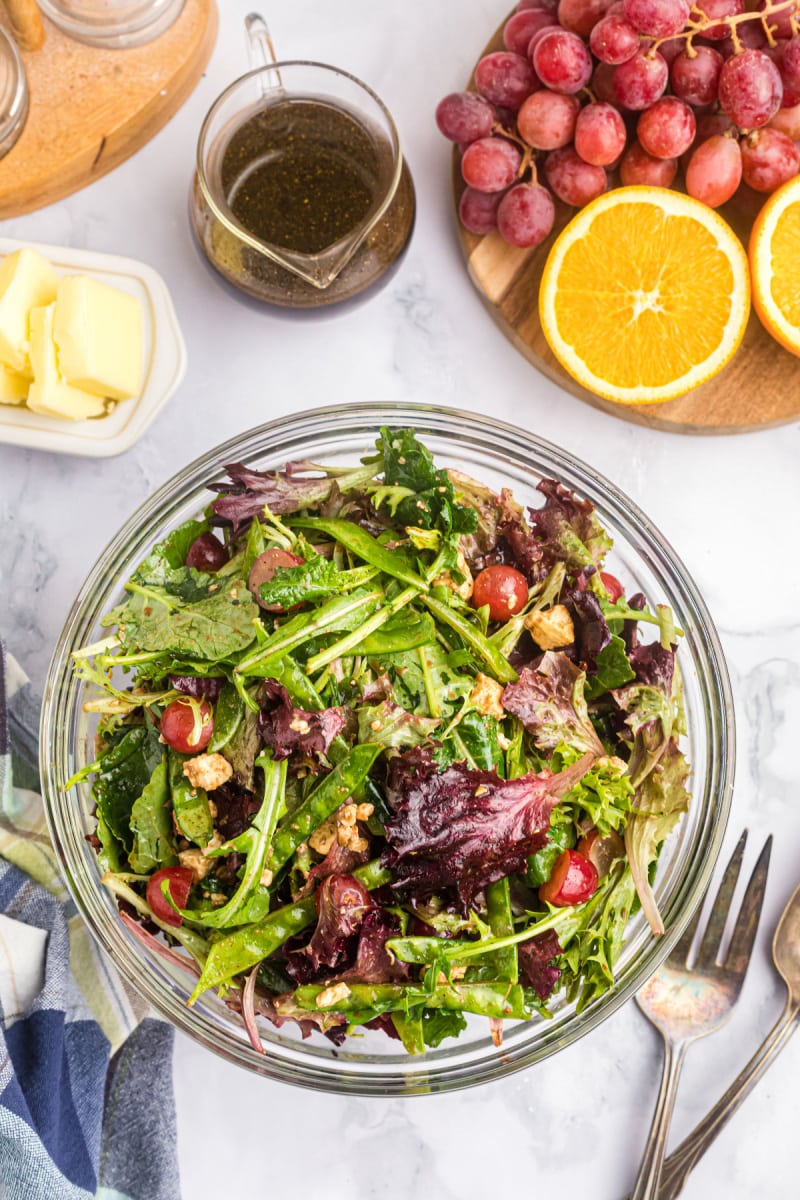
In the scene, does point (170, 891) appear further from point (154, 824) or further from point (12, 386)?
point (12, 386)

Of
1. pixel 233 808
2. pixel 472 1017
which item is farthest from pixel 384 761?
pixel 472 1017

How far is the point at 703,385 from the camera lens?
1.74 meters

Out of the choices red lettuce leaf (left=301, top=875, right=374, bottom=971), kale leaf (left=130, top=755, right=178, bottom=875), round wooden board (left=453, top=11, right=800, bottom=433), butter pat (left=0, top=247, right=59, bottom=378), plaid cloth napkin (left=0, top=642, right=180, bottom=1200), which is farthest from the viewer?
round wooden board (left=453, top=11, right=800, bottom=433)

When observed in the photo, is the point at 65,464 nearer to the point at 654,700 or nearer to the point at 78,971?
the point at 78,971

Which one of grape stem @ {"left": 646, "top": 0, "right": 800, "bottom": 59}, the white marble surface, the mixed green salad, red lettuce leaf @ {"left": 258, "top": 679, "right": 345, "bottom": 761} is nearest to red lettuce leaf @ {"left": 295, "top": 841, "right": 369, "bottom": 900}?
the mixed green salad

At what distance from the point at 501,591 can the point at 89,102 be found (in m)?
1.20

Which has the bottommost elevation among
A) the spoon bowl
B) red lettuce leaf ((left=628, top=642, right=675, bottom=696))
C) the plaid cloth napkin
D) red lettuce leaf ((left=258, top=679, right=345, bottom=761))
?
the plaid cloth napkin

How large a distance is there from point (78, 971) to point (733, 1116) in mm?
1100

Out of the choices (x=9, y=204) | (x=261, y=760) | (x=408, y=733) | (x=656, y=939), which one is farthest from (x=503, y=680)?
(x=9, y=204)

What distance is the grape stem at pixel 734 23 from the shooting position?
5.17ft

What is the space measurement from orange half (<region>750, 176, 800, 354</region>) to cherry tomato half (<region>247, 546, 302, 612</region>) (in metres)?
0.91

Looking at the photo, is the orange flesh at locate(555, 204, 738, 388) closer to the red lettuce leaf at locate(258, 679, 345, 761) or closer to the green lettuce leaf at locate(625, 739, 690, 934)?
the green lettuce leaf at locate(625, 739, 690, 934)

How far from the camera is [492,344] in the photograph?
180cm

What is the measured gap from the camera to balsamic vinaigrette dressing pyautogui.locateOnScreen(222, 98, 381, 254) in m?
1.69
